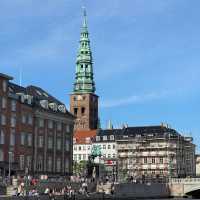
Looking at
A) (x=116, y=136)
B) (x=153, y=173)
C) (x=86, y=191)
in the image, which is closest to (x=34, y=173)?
(x=86, y=191)

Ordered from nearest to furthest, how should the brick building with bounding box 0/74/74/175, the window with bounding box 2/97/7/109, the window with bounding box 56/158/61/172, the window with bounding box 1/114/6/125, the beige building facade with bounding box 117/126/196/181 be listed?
the window with bounding box 1/114/6/125 → the window with bounding box 2/97/7/109 → the brick building with bounding box 0/74/74/175 → the window with bounding box 56/158/61/172 → the beige building facade with bounding box 117/126/196/181

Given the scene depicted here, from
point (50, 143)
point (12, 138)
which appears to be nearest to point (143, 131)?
point (50, 143)

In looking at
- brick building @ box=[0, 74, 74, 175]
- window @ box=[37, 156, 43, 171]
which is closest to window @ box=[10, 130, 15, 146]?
brick building @ box=[0, 74, 74, 175]

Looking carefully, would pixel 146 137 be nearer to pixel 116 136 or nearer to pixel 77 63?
pixel 116 136

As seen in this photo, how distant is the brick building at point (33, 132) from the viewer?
334ft

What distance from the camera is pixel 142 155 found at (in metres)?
176

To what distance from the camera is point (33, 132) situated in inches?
4328

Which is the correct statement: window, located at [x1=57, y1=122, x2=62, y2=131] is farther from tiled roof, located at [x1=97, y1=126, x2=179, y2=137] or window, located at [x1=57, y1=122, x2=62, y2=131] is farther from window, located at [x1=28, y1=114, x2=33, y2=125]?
tiled roof, located at [x1=97, y1=126, x2=179, y2=137]

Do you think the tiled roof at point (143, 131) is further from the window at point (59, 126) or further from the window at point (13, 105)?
the window at point (13, 105)

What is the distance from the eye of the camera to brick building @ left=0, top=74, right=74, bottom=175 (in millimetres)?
101875

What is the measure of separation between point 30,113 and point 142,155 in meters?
72.3

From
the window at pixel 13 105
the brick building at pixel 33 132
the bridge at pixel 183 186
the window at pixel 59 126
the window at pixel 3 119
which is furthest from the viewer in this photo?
the bridge at pixel 183 186

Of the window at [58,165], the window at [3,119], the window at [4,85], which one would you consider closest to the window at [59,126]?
the window at [58,165]

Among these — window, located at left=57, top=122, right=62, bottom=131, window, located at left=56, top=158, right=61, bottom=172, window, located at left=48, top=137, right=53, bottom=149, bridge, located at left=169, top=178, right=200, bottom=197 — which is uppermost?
window, located at left=57, top=122, right=62, bottom=131
